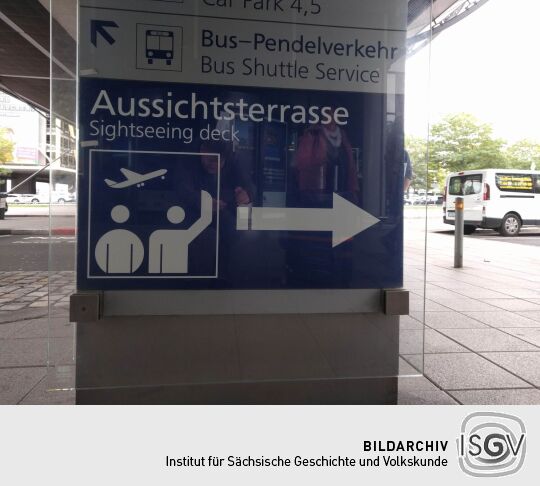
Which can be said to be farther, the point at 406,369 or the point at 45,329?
the point at 45,329

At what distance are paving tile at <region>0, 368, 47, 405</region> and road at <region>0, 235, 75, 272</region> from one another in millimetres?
1085

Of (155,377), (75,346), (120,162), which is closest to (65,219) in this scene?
(120,162)

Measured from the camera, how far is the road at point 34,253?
3.28 m

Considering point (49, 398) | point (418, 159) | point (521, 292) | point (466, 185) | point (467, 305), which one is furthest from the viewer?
point (466, 185)

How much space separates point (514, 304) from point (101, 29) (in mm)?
6103

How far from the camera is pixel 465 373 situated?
14.1 ft

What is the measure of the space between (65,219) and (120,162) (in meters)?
0.48

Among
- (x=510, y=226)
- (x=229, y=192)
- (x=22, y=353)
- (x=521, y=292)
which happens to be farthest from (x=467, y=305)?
(x=510, y=226)

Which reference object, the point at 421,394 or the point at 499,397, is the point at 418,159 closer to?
the point at 421,394

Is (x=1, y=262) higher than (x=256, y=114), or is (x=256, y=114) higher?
(x=256, y=114)

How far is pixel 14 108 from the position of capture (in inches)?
2297
